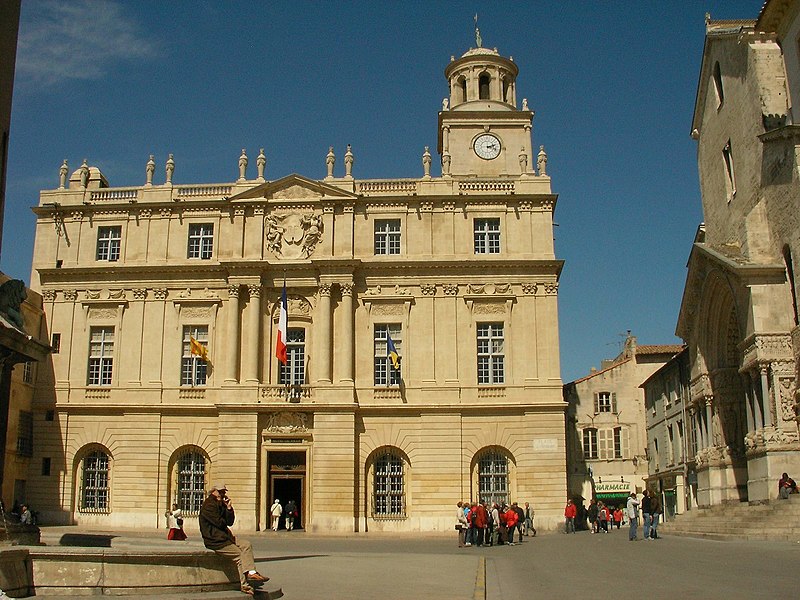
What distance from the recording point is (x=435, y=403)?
3672 centimetres

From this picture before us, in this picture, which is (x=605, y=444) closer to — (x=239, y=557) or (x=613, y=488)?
(x=613, y=488)

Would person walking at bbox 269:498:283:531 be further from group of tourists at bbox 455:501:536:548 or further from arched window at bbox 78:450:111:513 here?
group of tourists at bbox 455:501:536:548

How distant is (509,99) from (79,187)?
2391 centimetres

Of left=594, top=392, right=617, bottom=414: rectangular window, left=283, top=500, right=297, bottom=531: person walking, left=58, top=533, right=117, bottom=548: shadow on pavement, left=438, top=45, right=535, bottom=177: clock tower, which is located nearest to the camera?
left=58, top=533, right=117, bottom=548: shadow on pavement

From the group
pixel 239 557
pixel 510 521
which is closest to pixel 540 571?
pixel 239 557

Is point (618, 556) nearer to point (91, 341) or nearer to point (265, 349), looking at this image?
point (265, 349)

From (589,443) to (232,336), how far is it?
83.3 feet

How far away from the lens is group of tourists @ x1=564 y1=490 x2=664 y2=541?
28422 millimetres

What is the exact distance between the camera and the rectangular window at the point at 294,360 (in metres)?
37.7

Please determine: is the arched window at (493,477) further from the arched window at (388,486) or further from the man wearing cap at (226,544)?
the man wearing cap at (226,544)

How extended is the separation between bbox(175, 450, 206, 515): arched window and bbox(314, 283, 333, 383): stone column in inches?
254

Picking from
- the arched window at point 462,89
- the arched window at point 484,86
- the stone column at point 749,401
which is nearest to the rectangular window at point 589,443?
the arched window at point 484,86

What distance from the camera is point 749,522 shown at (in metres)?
25.1

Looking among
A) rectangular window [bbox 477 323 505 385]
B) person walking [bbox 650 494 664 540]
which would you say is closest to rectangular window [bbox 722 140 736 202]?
rectangular window [bbox 477 323 505 385]
